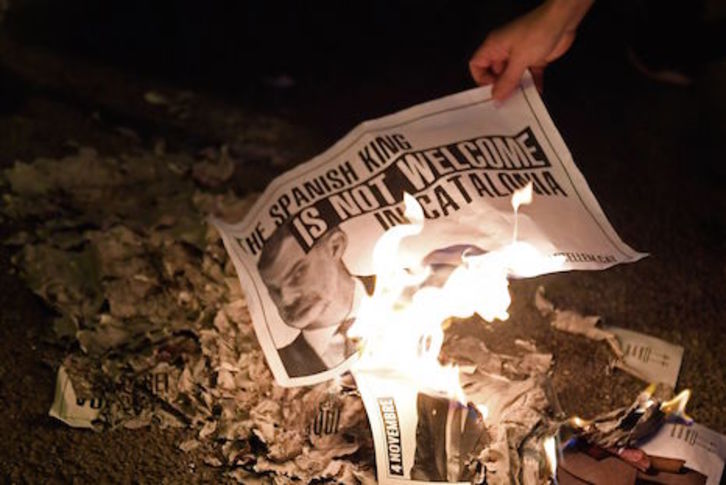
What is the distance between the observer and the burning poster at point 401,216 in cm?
144

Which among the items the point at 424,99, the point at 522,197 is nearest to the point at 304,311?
the point at 522,197

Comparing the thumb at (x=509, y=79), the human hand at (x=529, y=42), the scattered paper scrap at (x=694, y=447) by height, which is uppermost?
the human hand at (x=529, y=42)

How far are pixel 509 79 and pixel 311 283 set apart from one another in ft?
1.94

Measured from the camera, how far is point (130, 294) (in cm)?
156

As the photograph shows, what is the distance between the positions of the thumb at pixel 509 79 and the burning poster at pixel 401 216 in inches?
1.4

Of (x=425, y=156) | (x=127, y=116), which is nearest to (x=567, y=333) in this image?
(x=425, y=156)

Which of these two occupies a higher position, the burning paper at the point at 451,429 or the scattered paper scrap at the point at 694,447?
the burning paper at the point at 451,429

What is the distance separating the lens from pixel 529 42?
1.40m

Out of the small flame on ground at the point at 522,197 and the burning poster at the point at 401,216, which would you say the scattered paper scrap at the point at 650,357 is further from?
the small flame on ground at the point at 522,197

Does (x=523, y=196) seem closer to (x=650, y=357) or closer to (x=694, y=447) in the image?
(x=650, y=357)

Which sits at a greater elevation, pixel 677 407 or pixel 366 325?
pixel 366 325

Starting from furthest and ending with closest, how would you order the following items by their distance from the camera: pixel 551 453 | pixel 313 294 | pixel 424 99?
pixel 424 99, pixel 313 294, pixel 551 453

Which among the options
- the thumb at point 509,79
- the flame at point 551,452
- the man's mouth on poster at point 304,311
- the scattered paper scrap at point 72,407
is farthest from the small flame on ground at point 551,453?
the scattered paper scrap at point 72,407

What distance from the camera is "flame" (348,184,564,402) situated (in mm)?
1367
